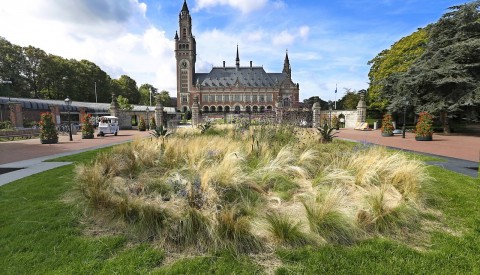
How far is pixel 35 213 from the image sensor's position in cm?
367

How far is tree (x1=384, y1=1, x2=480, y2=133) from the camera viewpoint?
18.1 m

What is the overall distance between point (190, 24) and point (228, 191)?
76319 mm

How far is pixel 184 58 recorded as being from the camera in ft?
233

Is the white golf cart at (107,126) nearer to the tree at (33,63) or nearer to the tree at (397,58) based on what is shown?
the tree at (397,58)

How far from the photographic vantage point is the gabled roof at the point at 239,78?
7300 cm

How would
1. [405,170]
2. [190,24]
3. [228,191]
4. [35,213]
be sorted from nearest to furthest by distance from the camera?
[35,213], [228,191], [405,170], [190,24]

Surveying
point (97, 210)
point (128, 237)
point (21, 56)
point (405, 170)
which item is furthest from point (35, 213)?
point (21, 56)

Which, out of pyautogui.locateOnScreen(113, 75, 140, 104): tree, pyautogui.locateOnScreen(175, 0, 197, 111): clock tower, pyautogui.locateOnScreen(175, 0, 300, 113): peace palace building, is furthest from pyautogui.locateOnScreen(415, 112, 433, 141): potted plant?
pyautogui.locateOnScreen(113, 75, 140, 104): tree

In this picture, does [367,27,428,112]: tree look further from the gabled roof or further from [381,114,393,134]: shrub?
the gabled roof

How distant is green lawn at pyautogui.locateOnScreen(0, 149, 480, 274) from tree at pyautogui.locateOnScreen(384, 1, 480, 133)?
19416mm

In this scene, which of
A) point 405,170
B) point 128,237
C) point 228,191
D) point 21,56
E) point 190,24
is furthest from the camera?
point 190,24

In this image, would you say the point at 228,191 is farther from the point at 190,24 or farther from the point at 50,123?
the point at 190,24

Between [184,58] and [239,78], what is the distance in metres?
16.6

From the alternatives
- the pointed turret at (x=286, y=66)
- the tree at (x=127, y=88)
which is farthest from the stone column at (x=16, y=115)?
the pointed turret at (x=286, y=66)
